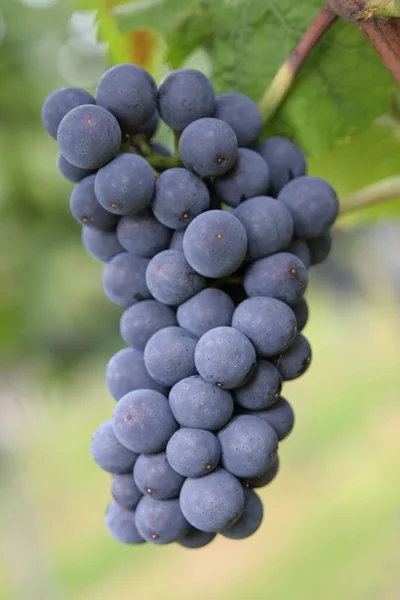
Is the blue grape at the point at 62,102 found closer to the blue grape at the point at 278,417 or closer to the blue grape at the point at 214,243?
the blue grape at the point at 214,243

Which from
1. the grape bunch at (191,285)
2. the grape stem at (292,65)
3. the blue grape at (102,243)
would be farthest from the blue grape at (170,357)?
the grape stem at (292,65)

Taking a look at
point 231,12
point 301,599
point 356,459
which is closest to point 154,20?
point 231,12

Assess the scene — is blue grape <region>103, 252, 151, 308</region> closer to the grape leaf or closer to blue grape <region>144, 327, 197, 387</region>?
blue grape <region>144, 327, 197, 387</region>

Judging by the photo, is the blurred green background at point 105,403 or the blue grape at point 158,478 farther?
the blurred green background at point 105,403

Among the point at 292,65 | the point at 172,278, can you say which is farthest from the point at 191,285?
the point at 292,65

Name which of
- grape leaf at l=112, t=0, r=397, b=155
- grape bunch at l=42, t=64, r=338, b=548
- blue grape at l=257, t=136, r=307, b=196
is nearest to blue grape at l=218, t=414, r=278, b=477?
grape bunch at l=42, t=64, r=338, b=548

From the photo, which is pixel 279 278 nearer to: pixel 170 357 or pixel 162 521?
pixel 170 357
